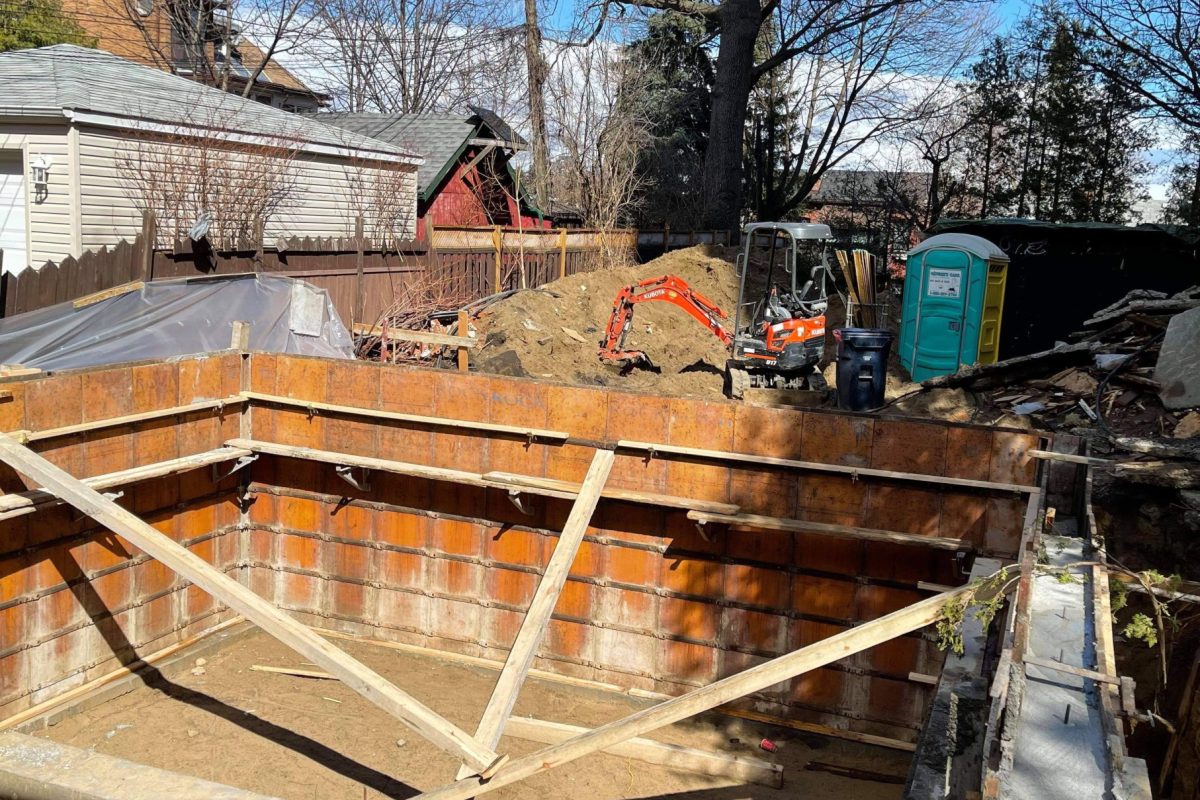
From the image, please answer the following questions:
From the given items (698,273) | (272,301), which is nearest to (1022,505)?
(272,301)

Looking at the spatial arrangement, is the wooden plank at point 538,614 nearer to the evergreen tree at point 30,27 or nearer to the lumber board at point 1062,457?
the lumber board at point 1062,457

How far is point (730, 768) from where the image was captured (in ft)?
28.1

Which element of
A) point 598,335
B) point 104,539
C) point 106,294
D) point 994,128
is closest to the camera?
point 104,539

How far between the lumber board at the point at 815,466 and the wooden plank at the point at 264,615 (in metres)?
3.27

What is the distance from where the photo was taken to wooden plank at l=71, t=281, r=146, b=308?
11578mm

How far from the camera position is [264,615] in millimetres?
7105

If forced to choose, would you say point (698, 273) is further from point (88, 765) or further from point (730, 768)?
point (88, 765)

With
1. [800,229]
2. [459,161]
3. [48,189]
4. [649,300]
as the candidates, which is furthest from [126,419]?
[459,161]

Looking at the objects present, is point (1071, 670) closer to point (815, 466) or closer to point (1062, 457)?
point (1062, 457)

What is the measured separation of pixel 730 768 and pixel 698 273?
16.1 m

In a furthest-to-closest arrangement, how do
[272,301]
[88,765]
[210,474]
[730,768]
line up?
[272,301] → [210,474] → [730,768] → [88,765]

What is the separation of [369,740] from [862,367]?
8.08m

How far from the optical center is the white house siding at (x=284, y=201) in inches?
574

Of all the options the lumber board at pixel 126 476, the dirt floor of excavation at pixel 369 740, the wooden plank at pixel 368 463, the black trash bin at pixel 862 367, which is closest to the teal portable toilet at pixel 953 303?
the black trash bin at pixel 862 367
